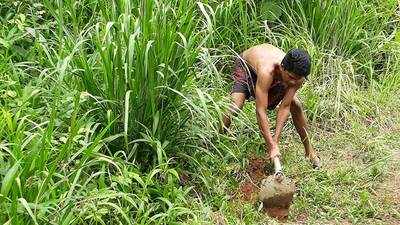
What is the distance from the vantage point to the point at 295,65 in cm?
395

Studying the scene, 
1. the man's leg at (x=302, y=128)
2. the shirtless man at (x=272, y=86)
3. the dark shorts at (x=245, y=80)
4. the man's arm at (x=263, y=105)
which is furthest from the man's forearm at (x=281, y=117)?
the dark shorts at (x=245, y=80)

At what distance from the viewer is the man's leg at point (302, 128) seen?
4348mm

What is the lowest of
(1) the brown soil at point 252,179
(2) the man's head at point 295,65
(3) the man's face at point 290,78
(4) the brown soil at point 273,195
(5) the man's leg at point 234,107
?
(1) the brown soil at point 252,179

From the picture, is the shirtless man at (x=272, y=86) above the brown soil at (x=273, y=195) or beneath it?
above

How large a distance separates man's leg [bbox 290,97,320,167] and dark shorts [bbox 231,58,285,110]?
0.39 feet

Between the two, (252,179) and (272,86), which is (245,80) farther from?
(252,179)

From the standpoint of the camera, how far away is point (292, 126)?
4.77 m

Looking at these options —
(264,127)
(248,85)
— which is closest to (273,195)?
(264,127)

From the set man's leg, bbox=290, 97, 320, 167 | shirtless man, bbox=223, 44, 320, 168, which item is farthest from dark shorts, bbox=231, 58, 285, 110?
man's leg, bbox=290, 97, 320, 167

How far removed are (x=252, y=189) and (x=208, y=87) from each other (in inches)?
28.9

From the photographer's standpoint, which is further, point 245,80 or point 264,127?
point 245,80

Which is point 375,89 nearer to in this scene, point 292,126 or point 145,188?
point 292,126

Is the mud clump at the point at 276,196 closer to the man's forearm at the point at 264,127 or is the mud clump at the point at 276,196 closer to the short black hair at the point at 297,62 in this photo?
the man's forearm at the point at 264,127

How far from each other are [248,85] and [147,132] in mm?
1125
